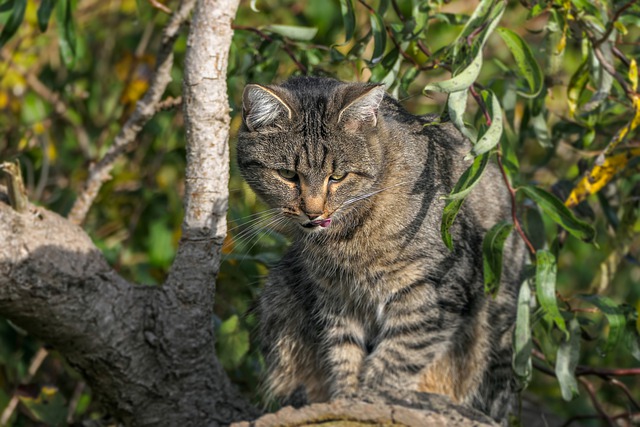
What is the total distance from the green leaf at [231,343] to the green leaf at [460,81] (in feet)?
5.19

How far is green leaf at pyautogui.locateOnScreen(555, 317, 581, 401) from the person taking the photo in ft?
11.3

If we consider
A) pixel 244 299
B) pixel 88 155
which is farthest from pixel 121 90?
pixel 244 299

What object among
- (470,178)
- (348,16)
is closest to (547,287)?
(470,178)

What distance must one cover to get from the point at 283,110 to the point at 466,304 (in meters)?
1.02

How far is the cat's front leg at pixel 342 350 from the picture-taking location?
3.79 metres

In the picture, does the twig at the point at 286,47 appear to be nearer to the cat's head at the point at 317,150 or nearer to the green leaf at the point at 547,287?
the cat's head at the point at 317,150

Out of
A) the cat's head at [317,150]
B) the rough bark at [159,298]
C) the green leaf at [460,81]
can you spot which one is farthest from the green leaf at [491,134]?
the rough bark at [159,298]

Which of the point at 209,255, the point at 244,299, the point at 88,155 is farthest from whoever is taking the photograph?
the point at 88,155

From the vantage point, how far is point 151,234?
5.18 metres

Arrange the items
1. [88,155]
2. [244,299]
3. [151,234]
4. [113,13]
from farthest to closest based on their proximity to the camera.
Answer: [113,13] → [88,155] → [151,234] → [244,299]

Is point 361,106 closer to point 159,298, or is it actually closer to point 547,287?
point 547,287

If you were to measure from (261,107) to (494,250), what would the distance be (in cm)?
101

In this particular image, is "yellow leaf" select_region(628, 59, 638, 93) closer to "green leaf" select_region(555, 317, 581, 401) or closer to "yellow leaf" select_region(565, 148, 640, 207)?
"yellow leaf" select_region(565, 148, 640, 207)

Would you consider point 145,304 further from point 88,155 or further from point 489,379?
point 88,155
